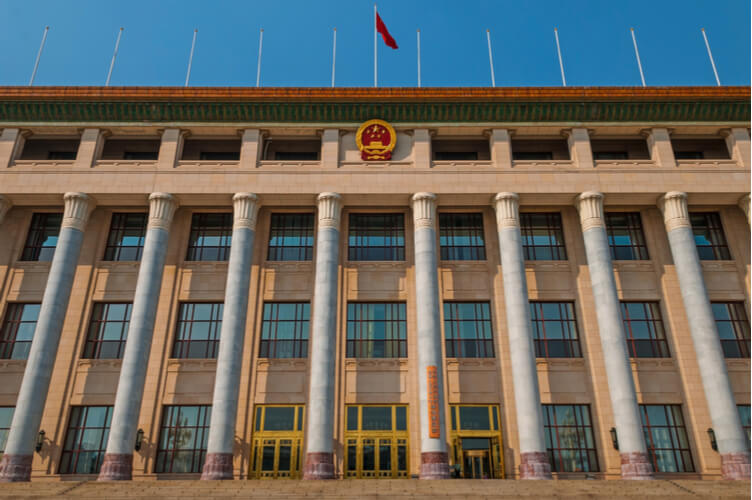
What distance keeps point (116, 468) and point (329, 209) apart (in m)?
14.3

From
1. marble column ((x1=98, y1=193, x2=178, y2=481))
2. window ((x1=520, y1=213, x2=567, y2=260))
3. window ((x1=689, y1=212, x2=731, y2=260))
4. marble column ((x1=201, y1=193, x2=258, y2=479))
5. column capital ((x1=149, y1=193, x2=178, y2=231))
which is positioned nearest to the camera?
marble column ((x1=98, y1=193, x2=178, y2=481))

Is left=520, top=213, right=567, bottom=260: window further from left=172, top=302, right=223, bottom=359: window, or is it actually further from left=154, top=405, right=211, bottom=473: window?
left=154, top=405, right=211, bottom=473: window

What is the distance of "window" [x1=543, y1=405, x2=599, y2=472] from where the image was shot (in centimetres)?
2420

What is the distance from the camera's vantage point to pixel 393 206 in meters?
29.0

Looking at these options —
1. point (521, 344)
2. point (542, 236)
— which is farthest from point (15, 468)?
point (542, 236)

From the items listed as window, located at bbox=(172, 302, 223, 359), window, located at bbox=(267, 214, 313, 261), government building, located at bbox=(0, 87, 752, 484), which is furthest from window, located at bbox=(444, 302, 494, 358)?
window, located at bbox=(172, 302, 223, 359)

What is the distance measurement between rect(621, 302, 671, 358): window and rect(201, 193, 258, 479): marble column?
18163 mm

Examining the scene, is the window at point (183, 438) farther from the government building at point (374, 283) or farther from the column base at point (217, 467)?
the column base at point (217, 467)

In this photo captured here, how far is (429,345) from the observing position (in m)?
24.1

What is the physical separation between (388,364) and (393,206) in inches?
324

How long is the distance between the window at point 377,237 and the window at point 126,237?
11.0m

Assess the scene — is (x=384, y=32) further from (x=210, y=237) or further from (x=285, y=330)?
(x=285, y=330)

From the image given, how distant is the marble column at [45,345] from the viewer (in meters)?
22.4

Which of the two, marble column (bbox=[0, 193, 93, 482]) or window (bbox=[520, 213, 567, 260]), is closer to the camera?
marble column (bbox=[0, 193, 93, 482])
